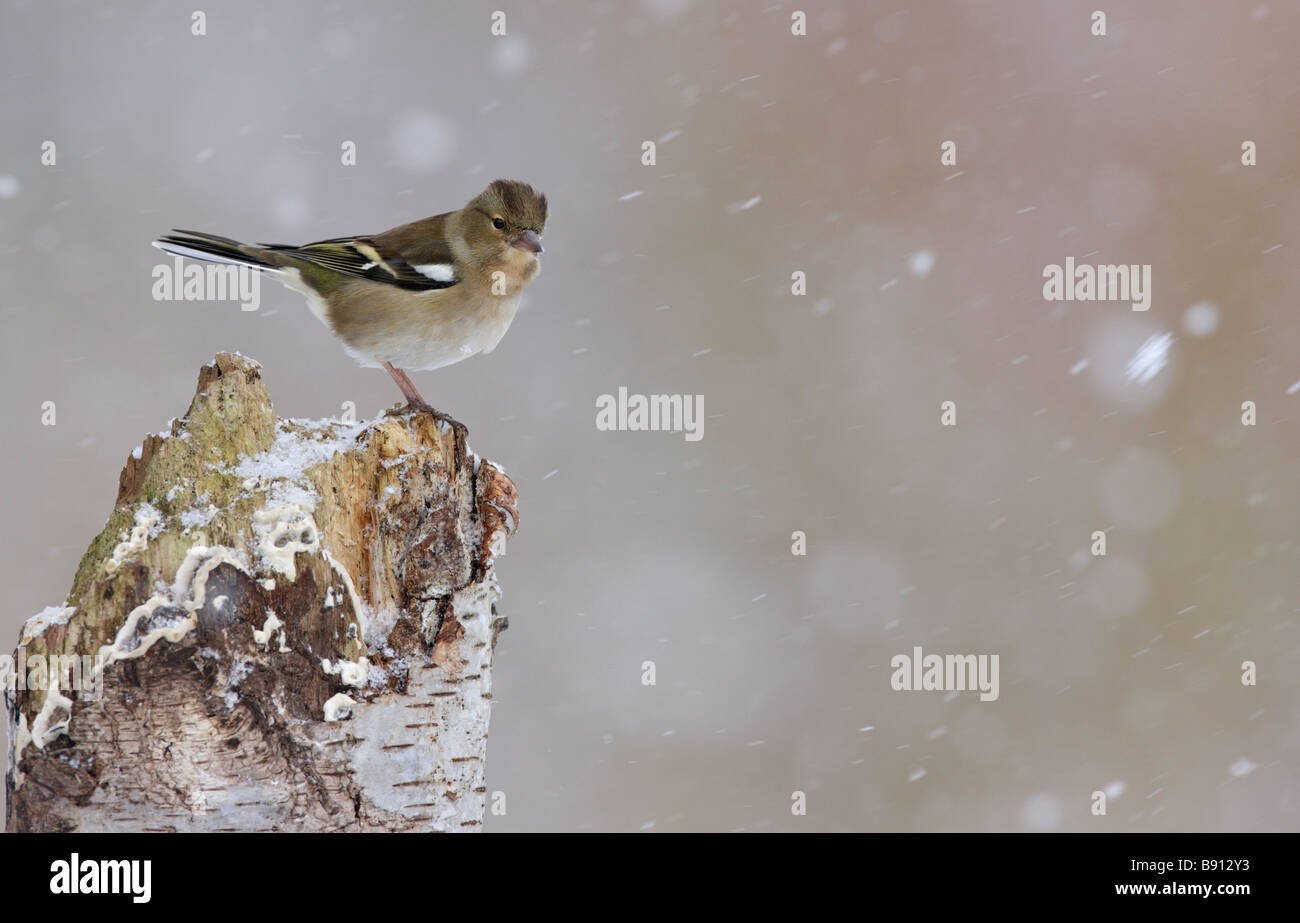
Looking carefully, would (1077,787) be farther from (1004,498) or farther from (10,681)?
(10,681)

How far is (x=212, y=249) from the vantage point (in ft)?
13.1

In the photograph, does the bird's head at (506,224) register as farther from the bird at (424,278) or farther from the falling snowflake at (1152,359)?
the falling snowflake at (1152,359)

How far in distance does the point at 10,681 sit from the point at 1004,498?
6542 millimetres

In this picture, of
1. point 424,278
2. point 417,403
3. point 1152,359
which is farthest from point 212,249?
point 1152,359

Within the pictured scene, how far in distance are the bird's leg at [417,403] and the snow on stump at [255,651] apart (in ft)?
0.96

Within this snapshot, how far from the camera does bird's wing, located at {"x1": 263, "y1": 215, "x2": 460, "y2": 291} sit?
4.28 metres

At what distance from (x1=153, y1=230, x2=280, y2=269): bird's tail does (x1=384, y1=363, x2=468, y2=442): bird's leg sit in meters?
0.62

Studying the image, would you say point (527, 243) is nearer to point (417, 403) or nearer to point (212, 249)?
point (417, 403)

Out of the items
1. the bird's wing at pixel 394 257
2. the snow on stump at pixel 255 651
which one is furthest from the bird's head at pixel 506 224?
the snow on stump at pixel 255 651

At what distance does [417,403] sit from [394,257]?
0.76m

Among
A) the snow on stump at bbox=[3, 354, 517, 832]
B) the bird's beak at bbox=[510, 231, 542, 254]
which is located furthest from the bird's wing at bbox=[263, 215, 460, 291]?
the snow on stump at bbox=[3, 354, 517, 832]

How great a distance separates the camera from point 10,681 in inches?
97.9

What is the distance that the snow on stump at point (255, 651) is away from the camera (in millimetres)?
2479

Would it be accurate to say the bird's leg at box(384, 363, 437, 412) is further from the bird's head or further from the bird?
the bird's head
